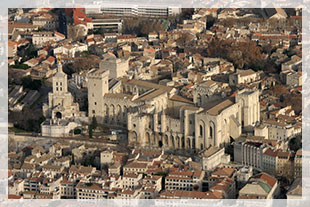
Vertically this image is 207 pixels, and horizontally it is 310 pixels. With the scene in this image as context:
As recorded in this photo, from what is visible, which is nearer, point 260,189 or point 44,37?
point 260,189

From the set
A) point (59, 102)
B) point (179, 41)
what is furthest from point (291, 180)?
point (179, 41)

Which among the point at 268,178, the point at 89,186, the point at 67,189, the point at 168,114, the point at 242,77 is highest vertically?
the point at 242,77

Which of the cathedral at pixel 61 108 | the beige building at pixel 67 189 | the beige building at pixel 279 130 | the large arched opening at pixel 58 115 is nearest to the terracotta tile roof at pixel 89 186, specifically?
the beige building at pixel 67 189

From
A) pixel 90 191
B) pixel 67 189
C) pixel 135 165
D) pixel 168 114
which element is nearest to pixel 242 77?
pixel 168 114

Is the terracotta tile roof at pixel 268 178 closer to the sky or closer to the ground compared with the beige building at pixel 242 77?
closer to the ground

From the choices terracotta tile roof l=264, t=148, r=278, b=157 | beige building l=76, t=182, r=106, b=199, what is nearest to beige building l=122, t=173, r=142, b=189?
beige building l=76, t=182, r=106, b=199

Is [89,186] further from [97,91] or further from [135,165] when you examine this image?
[97,91]

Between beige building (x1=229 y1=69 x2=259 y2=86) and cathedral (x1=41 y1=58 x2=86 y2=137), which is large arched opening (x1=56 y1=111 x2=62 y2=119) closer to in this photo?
cathedral (x1=41 y1=58 x2=86 y2=137)

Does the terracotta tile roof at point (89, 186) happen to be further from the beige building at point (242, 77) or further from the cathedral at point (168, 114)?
the beige building at point (242, 77)
